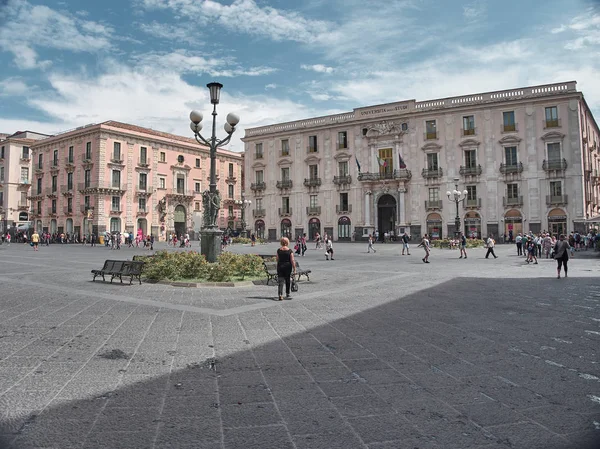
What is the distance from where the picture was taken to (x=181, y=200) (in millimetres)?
53250

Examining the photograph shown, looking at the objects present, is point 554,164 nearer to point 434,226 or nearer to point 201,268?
point 434,226

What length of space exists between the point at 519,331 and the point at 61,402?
6.10m

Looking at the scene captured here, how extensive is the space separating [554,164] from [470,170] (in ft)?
22.6

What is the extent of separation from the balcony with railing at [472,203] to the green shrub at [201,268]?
32.3 metres

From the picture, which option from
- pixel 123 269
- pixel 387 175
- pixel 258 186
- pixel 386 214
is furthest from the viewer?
pixel 258 186

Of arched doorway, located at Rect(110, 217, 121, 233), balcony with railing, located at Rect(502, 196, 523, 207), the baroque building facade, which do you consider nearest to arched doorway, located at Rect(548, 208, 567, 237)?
balcony with railing, located at Rect(502, 196, 523, 207)

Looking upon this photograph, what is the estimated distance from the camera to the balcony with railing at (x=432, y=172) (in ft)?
137

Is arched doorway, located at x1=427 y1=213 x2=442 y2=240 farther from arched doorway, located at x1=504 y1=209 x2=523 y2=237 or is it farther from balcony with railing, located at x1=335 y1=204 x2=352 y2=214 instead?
balcony with railing, located at x1=335 y1=204 x2=352 y2=214

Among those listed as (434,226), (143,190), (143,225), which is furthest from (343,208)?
(143,225)

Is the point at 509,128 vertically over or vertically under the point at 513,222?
over

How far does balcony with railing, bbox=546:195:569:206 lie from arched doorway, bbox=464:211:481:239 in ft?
19.2

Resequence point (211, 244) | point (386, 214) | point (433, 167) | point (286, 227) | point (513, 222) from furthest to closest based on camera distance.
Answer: point (286, 227), point (386, 214), point (433, 167), point (513, 222), point (211, 244)

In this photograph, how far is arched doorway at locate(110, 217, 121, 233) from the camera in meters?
47.0

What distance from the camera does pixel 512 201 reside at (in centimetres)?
3878
